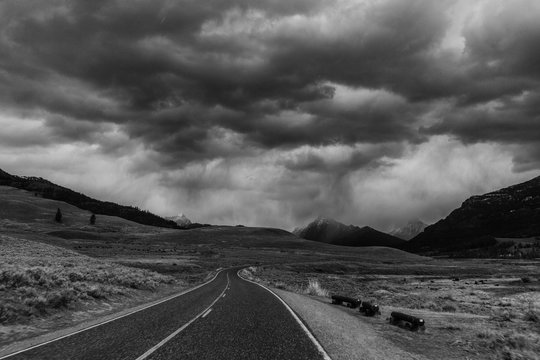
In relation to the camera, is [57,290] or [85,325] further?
[57,290]

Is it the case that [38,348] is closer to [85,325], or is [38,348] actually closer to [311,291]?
[85,325]

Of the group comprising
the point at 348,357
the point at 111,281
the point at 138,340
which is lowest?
the point at 111,281

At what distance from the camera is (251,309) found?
60.4ft

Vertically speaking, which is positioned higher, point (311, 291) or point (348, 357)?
point (348, 357)

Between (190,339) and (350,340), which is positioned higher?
(350,340)

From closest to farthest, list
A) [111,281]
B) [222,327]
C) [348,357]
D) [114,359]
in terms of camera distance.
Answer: [114,359]
[348,357]
[222,327]
[111,281]

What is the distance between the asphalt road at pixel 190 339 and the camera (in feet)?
32.0

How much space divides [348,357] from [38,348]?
28.0ft

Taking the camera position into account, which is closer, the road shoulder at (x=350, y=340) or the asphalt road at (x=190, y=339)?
the asphalt road at (x=190, y=339)

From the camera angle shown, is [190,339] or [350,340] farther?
[350,340]

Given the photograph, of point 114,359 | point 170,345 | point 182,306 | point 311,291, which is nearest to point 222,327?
point 170,345

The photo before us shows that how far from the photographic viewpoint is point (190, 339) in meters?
11.5

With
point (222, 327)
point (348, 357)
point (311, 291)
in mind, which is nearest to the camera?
point (348, 357)

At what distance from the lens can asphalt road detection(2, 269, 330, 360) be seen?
32.0ft
